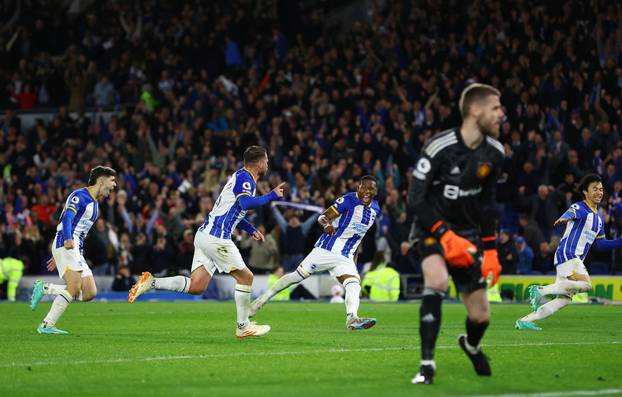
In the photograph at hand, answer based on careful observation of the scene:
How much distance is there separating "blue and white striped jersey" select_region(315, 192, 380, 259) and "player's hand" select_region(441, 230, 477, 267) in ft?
26.6

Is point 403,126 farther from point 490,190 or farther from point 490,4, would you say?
point 490,190

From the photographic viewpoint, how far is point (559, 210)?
26.3m

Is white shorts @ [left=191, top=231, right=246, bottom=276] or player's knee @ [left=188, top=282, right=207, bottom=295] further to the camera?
player's knee @ [left=188, top=282, right=207, bottom=295]

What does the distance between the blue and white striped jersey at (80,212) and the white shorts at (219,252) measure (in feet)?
5.94

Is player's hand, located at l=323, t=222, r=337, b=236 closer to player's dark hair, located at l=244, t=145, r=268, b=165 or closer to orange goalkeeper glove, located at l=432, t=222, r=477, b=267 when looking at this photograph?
player's dark hair, located at l=244, t=145, r=268, b=165

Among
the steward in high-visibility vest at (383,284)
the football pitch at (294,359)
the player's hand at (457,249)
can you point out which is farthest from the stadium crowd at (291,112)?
the player's hand at (457,249)

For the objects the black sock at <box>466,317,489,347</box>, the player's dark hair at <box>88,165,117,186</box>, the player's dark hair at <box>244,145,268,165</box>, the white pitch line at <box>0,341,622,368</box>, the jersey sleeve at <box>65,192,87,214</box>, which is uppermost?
the player's dark hair at <box>244,145,268,165</box>

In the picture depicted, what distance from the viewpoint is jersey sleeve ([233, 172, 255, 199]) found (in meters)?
14.9

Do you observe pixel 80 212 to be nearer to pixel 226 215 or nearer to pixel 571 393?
pixel 226 215

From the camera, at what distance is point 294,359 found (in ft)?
38.3

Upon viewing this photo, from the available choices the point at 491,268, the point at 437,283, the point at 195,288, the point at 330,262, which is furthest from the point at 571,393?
the point at 330,262

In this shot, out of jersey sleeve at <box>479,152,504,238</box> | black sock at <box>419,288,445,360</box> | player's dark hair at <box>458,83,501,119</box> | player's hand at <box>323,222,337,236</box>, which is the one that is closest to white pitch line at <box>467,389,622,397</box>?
black sock at <box>419,288,445,360</box>

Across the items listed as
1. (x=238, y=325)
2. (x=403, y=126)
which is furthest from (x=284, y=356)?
(x=403, y=126)

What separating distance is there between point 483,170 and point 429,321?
138 cm
